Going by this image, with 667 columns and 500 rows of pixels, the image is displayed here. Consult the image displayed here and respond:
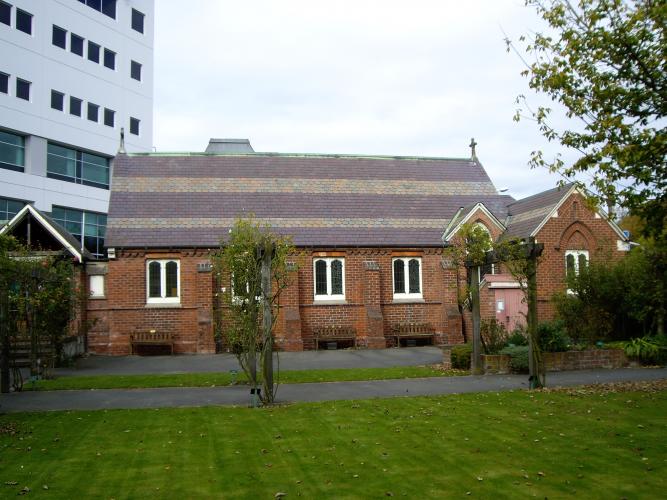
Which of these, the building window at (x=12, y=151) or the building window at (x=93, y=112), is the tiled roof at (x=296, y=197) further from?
the building window at (x=93, y=112)

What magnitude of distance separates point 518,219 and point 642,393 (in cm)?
1832

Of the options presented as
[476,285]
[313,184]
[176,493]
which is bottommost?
[176,493]

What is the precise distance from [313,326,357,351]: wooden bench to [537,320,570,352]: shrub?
1167cm

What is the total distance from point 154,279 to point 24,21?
26.8 meters

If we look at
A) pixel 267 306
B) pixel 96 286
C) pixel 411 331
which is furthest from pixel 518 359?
pixel 96 286

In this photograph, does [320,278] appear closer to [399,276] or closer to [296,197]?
[399,276]

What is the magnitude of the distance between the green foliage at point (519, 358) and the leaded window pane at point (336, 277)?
12.9 meters

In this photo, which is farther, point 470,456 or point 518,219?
point 518,219

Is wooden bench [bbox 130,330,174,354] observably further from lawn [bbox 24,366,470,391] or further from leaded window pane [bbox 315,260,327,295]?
lawn [bbox 24,366,470,391]

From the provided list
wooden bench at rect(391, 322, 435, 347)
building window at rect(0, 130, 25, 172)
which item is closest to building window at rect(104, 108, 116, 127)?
building window at rect(0, 130, 25, 172)

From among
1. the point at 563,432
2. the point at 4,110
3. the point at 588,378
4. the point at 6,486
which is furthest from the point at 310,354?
the point at 4,110

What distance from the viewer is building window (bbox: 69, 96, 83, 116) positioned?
4953 centimetres

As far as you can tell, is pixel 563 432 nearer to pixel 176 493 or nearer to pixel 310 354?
pixel 176 493

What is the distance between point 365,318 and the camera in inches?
1187
